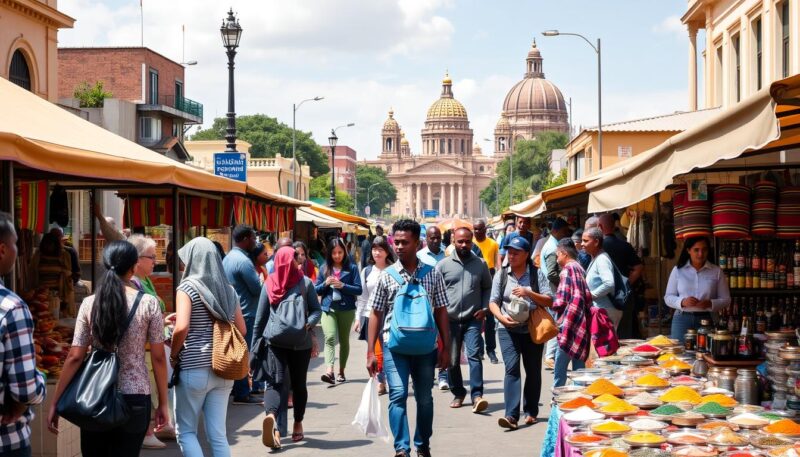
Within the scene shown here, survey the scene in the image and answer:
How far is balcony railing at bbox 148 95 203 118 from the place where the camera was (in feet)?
185

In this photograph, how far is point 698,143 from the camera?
585 centimetres

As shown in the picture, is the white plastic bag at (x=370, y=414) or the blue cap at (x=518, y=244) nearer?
the white plastic bag at (x=370, y=414)

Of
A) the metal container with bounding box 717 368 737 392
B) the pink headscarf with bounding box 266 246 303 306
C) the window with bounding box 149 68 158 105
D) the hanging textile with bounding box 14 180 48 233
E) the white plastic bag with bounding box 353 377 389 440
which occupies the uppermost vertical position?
the window with bounding box 149 68 158 105

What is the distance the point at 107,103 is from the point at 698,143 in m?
45.7

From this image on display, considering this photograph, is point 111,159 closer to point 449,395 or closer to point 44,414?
point 44,414

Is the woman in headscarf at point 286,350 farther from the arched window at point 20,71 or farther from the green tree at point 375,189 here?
the green tree at point 375,189

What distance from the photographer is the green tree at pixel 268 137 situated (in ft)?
354

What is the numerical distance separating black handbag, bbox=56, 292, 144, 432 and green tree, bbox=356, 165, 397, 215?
175089mm

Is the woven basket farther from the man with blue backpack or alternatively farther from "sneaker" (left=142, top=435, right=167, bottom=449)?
"sneaker" (left=142, top=435, right=167, bottom=449)

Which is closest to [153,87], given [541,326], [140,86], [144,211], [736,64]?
[140,86]

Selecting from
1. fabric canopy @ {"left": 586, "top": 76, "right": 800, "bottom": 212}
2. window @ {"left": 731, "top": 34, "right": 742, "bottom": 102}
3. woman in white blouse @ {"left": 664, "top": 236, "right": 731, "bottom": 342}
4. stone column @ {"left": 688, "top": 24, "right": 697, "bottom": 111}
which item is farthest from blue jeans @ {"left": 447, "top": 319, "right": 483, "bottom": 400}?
stone column @ {"left": 688, "top": 24, "right": 697, "bottom": 111}

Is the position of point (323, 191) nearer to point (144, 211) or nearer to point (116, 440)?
point (144, 211)

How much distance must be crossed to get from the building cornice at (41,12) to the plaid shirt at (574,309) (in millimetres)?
20474

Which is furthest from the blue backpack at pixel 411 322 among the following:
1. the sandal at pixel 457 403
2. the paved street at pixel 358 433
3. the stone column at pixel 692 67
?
the stone column at pixel 692 67
